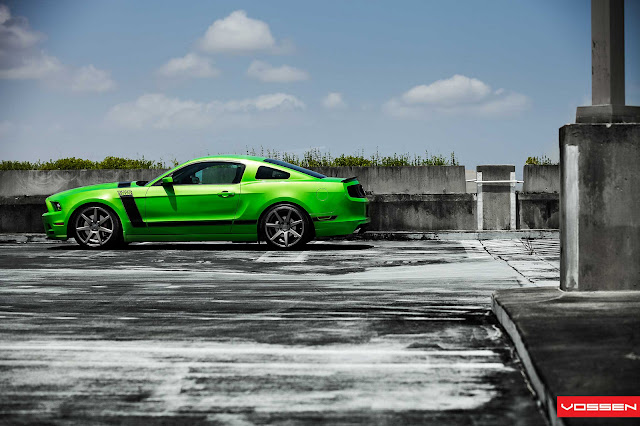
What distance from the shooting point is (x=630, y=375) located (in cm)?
419

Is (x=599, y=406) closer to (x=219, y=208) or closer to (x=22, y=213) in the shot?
(x=219, y=208)

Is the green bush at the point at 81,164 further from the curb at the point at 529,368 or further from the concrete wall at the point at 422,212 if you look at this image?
the curb at the point at 529,368

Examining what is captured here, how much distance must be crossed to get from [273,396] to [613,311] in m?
2.67

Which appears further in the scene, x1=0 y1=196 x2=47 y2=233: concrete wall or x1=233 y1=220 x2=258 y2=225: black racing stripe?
x1=0 y1=196 x2=47 y2=233: concrete wall

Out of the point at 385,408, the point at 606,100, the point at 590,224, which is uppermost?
the point at 606,100

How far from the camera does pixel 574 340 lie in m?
4.95

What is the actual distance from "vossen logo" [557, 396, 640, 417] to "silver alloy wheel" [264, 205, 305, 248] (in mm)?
9821

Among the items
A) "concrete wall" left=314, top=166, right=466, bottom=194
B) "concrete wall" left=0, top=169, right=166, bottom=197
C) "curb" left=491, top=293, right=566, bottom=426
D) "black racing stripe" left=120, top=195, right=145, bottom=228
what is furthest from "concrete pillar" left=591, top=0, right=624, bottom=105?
"concrete wall" left=0, top=169, right=166, bottom=197

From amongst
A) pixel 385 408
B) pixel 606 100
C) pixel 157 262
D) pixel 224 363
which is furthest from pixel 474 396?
pixel 157 262

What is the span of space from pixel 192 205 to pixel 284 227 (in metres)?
1.51

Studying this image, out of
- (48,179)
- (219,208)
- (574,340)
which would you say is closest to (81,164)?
(48,179)

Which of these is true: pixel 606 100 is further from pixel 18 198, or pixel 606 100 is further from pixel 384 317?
pixel 18 198

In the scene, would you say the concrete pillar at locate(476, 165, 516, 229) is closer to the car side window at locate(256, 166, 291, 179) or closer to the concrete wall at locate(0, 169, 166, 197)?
the car side window at locate(256, 166, 291, 179)

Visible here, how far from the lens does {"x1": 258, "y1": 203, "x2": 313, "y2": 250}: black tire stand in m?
13.5
